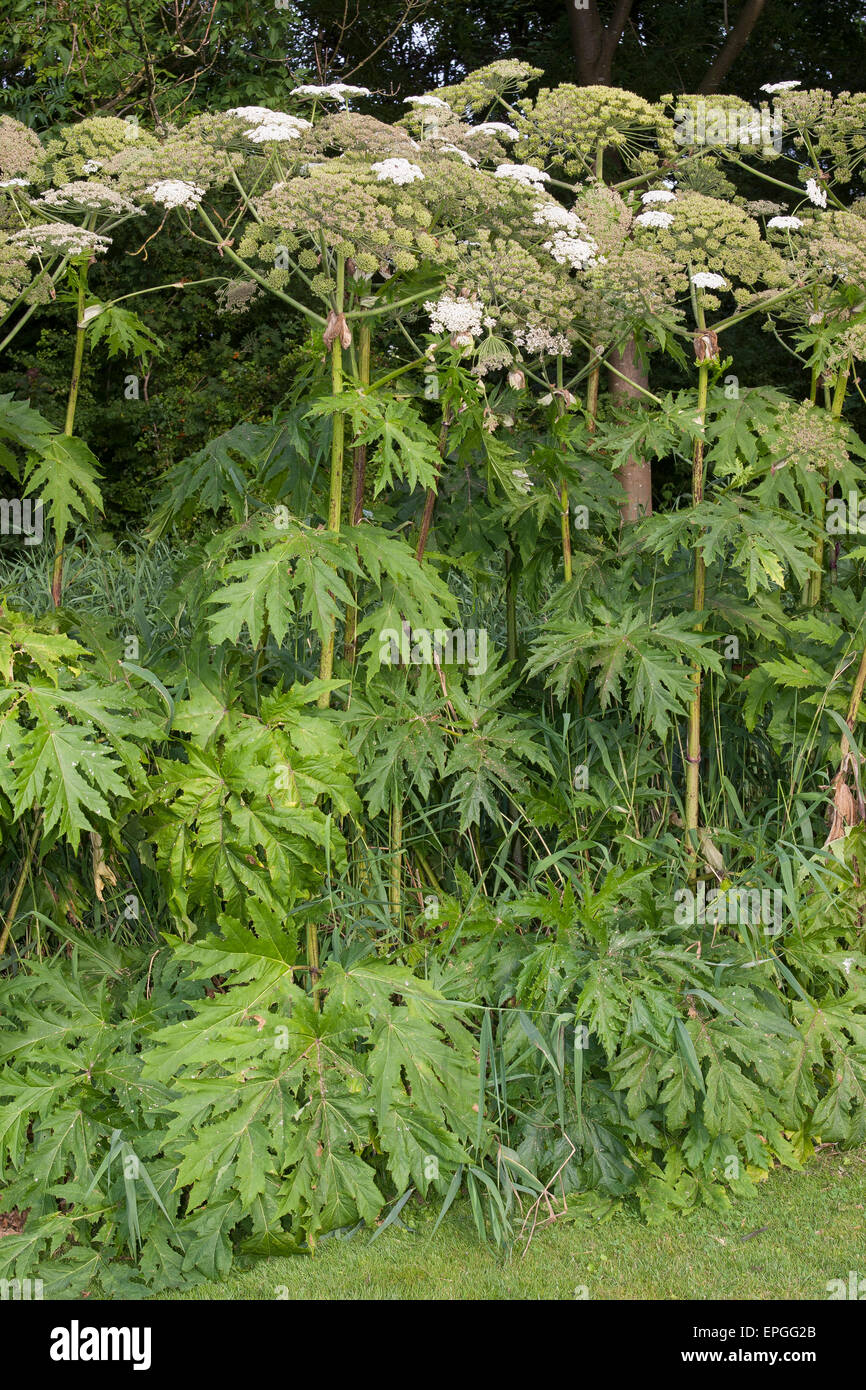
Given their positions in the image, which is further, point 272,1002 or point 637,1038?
point 637,1038

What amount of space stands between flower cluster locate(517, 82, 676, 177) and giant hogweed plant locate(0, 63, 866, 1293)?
2cm

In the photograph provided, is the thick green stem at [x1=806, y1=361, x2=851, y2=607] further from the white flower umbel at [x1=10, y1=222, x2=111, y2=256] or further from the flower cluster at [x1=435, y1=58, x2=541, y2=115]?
the white flower umbel at [x1=10, y1=222, x2=111, y2=256]

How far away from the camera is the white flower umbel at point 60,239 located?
12.1 ft

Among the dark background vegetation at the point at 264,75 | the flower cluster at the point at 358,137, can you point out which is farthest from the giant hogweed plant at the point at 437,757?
the dark background vegetation at the point at 264,75

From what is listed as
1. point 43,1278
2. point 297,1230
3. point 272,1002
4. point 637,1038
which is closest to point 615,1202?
point 637,1038

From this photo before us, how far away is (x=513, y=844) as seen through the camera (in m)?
4.52

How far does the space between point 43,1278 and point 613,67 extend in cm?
1024

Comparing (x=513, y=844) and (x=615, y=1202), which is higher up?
(x=513, y=844)

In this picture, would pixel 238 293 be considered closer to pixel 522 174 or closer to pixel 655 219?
pixel 522 174

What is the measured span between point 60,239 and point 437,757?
1872mm

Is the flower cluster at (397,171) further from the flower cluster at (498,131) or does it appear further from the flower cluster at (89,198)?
the flower cluster at (89,198)

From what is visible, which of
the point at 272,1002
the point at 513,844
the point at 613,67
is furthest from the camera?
the point at 613,67

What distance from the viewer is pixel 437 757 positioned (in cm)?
404

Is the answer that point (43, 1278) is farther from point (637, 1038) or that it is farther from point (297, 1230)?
point (637, 1038)
